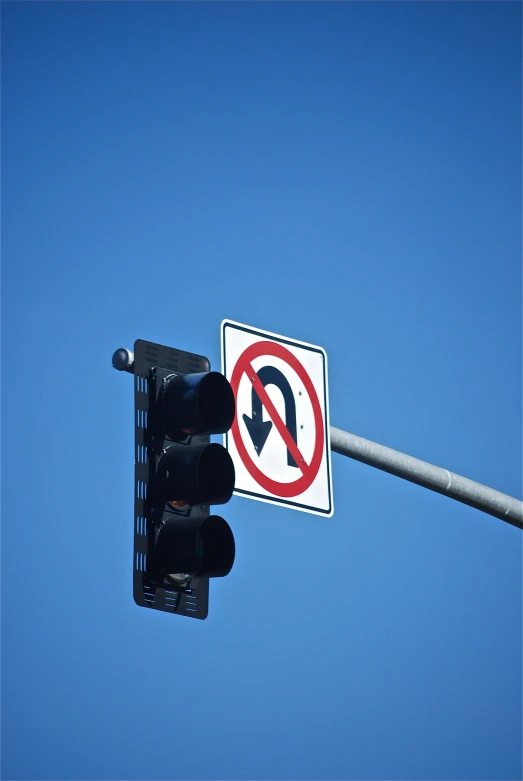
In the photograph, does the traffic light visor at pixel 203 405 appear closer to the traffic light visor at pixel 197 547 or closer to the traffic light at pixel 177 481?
the traffic light at pixel 177 481

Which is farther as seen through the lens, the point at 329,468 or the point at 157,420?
the point at 329,468

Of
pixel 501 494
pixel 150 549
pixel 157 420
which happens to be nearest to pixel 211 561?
pixel 150 549

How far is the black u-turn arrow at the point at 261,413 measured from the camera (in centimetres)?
561

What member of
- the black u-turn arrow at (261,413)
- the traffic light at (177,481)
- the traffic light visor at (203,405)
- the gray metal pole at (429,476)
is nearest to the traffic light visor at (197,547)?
the traffic light at (177,481)

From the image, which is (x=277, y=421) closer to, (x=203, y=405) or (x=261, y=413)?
(x=261, y=413)

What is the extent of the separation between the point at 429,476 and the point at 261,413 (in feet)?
3.23

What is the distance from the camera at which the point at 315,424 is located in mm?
5875

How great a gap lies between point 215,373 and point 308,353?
1.03 m

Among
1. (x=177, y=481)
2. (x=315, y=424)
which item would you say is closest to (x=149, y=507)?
(x=177, y=481)

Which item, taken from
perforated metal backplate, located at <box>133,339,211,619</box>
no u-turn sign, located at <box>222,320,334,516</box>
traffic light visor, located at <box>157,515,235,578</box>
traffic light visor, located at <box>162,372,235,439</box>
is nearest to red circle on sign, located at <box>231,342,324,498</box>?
no u-turn sign, located at <box>222,320,334,516</box>

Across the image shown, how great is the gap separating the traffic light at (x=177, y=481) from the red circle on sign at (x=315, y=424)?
0.92 feet

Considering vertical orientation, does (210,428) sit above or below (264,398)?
below

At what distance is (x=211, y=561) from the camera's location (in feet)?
16.5

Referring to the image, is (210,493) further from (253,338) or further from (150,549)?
(253,338)
